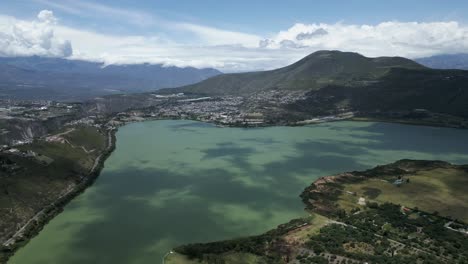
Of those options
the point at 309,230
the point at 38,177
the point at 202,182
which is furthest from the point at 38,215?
the point at 309,230

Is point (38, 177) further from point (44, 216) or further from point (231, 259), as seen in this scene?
point (231, 259)

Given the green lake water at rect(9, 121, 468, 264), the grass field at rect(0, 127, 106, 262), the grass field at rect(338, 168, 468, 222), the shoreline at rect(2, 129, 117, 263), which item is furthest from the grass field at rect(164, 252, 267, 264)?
the grass field at rect(338, 168, 468, 222)

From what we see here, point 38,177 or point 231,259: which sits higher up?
point 38,177

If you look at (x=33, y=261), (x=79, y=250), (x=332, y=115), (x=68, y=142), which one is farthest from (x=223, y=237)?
(x=332, y=115)

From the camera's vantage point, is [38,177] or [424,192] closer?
[424,192]

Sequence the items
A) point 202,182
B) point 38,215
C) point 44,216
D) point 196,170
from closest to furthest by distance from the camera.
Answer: point 44,216 < point 38,215 < point 202,182 < point 196,170

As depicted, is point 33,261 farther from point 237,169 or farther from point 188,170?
point 237,169

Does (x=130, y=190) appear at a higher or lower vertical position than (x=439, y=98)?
lower
